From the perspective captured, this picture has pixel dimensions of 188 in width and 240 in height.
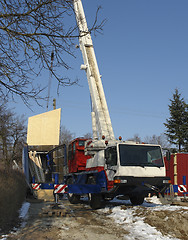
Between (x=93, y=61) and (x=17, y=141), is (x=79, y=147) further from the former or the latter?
(x=17, y=141)

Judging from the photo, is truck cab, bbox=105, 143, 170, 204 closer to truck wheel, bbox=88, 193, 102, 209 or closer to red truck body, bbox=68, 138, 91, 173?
truck wheel, bbox=88, 193, 102, 209

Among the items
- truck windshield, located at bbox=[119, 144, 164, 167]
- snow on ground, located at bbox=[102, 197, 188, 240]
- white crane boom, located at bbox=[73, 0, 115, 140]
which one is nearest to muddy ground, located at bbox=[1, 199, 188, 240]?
snow on ground, located at bbox=[102, 197, 188, 240]

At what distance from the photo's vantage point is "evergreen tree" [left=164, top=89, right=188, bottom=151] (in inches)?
1412

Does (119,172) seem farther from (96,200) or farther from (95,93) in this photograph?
(95,93)

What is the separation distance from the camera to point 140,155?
10641 mm

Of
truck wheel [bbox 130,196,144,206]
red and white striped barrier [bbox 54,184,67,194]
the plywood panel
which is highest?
the plywood panel

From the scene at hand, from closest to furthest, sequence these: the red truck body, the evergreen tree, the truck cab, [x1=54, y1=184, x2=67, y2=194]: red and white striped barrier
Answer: the truck cab
[x1=54, y1=184, x2=67, y2=194]: red and white striped barrier
the red truck body
the evergreen tree

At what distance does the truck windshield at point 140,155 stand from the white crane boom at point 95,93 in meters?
3.41

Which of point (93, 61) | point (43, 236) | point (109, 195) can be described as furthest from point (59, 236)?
point (93, 61)

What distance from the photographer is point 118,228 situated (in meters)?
7.67

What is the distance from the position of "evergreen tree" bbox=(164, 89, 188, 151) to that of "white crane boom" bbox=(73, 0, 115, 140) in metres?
22.8

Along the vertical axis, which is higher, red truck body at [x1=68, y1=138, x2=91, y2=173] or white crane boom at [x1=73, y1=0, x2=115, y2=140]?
white crane boom at [x1=73, y1=0, x2=115, y2=140]

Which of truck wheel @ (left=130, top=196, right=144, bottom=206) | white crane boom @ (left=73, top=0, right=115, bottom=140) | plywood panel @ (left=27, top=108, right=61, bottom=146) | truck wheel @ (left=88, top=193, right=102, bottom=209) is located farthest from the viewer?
plywood panel @ (left=27, top=108, right=61, bottom=146)

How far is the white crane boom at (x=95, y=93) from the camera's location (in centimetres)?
1453
